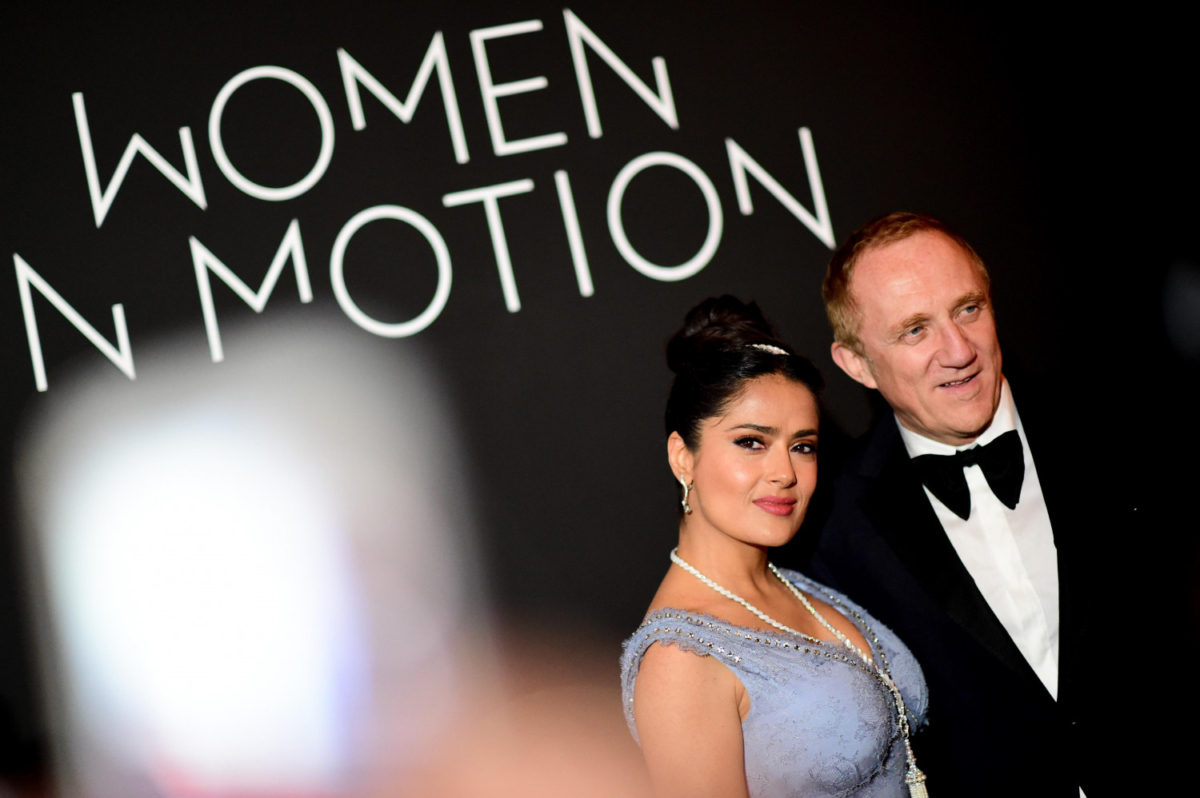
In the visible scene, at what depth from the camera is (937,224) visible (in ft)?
7.59

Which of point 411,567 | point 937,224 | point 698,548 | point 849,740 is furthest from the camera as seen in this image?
point 411,567

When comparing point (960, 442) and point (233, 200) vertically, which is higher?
point (233, 200)

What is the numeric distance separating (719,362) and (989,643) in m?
0.86

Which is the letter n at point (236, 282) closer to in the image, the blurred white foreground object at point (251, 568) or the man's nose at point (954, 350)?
the blurred white foreground object at point (251, 568)

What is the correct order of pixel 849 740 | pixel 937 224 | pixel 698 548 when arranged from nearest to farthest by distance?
pixel 849 740 → pixel 698 548 → pixel 937 224

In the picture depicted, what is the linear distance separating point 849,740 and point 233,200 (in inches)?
96.2

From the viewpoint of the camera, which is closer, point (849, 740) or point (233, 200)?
point (849, 740)

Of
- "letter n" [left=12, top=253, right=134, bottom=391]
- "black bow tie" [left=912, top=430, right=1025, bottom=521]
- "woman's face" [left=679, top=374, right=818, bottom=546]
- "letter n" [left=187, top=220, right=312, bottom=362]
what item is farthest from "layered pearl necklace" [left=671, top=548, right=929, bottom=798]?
"letter n" [left=12, top=253, right=134, bottom=391]

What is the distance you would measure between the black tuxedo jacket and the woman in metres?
0.09

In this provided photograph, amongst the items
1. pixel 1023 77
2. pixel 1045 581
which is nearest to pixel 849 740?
pixel 1045 581

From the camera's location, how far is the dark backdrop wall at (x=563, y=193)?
3.05 metres

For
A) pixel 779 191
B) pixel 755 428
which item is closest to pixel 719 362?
pixel 755 428

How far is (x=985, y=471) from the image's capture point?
88.4 inches

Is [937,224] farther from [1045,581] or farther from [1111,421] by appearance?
[1045,581]
